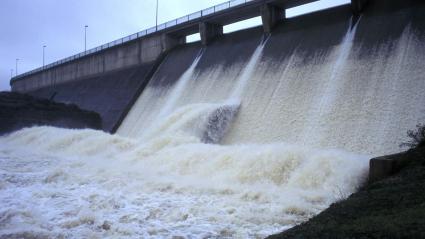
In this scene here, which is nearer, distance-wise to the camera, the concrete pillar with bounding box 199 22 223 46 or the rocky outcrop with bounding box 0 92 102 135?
the concrete pillar with bounding box 199 22 223 46

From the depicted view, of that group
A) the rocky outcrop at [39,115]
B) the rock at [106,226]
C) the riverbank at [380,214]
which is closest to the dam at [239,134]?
the rock at [106,226]

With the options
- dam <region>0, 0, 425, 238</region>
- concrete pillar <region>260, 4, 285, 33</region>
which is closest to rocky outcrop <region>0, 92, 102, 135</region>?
dam <region>0, 0, 425, 238</region>

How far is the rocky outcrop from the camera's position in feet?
67.1

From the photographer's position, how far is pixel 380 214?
4.46m

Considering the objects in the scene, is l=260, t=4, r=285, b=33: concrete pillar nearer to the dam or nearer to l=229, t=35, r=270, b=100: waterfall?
the dam

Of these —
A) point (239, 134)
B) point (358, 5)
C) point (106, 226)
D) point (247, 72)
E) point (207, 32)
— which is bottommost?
point (106, 226)

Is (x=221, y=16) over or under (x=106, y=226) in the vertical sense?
over

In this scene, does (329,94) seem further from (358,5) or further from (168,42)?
(168,42)

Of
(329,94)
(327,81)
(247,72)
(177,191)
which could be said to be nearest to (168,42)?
(247,72)

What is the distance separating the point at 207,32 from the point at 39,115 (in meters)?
8.67

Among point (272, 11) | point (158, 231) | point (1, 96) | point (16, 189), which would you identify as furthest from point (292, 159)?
point (1, 96)

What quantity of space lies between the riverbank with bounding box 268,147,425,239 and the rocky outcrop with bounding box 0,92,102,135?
1738cm

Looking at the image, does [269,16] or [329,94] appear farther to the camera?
[269,16]

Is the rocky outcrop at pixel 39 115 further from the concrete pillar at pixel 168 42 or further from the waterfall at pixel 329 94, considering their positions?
the waterfall at pixel 329 94
